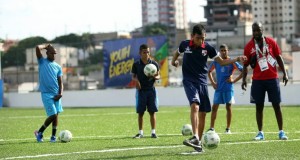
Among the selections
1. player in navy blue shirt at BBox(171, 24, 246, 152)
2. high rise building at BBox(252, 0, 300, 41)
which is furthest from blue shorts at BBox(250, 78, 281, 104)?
high rise building at BBox(252, 0, 300, 41)

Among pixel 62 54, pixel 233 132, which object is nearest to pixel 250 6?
pixel 62 54

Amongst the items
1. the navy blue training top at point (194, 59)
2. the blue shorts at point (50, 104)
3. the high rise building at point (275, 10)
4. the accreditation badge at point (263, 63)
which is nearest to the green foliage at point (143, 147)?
the blue shorts at point (50, 104)

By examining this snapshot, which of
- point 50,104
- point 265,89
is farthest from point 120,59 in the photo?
point 265,89

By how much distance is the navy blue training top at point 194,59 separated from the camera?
11195 mm

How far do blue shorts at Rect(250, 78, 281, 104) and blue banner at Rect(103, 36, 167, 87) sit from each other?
2744cm

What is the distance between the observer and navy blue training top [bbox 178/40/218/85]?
11.2m

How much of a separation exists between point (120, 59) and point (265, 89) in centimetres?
2940

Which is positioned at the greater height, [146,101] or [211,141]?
[146,101]

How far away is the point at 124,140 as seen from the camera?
13508mm

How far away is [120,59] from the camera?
41844mm

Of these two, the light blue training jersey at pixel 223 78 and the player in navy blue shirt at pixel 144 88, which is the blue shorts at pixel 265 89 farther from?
the player in navy blue shirt at pixel 144 88

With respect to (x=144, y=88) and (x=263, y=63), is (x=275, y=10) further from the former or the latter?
(x=263, y=63)

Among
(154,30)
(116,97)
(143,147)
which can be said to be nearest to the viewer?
(143,147)

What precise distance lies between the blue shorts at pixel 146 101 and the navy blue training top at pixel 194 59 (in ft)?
11.3
